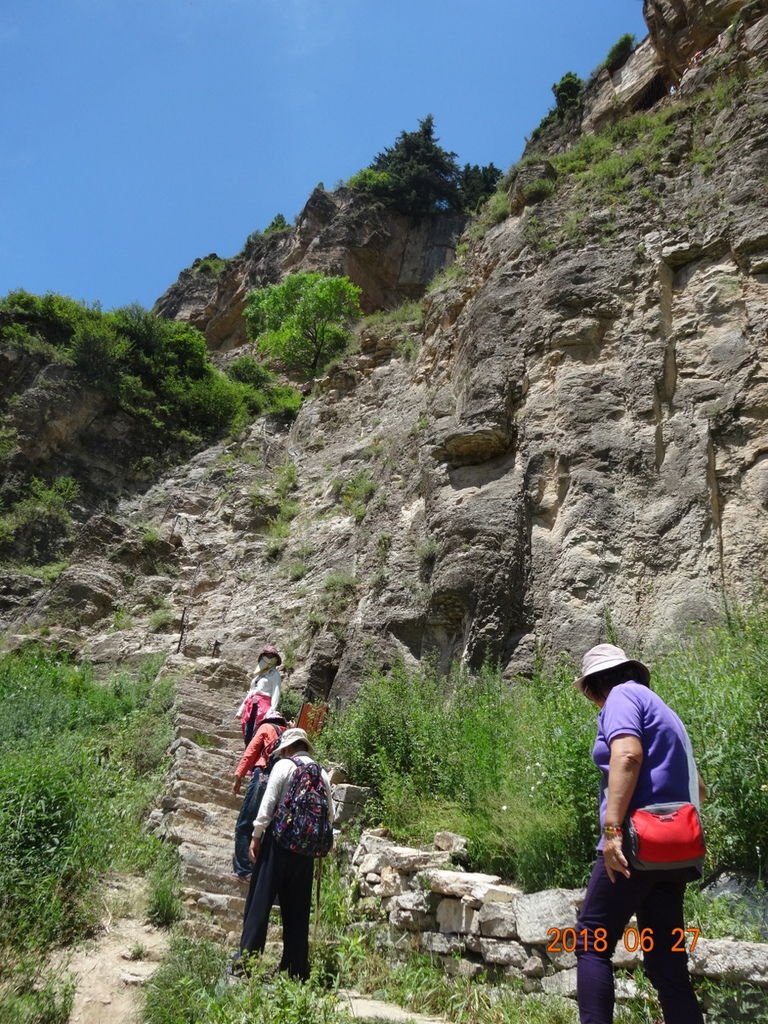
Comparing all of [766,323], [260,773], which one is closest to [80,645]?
[260,773]

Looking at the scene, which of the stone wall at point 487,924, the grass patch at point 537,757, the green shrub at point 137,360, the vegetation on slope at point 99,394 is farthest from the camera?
the green shrub at point 137,360

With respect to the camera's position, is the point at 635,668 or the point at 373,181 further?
the point at 373,181

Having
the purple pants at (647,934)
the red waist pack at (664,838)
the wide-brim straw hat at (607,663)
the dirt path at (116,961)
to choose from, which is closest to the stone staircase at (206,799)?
the dirt path at (116,961)

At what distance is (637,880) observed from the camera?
3127 millimetres

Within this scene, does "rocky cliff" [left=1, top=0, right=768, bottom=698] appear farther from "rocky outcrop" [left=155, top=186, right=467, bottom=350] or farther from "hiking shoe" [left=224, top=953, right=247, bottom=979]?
"rocky outcrop" [left=155, top=186, right=467, bottom=350]

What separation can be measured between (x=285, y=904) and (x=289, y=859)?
0.84 ft

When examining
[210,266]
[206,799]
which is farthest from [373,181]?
[206,799]

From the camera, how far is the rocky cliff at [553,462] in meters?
9.12

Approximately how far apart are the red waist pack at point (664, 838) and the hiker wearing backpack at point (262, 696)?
5.47 metres

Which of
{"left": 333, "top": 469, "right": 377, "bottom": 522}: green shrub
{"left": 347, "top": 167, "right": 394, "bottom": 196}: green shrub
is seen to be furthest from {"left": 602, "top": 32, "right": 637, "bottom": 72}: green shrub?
{"left": 347, "top": 167, "right": 394, "bottom": 196}: green shrub

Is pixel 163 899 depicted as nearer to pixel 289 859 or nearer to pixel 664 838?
pixel 289 859

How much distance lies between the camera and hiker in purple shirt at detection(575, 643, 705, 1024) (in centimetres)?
302

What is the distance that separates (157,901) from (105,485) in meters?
17.1

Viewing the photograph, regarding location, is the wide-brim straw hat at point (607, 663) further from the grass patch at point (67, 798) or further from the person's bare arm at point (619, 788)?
the grass patch at point (67, 798)
